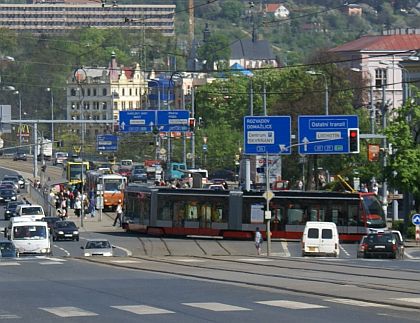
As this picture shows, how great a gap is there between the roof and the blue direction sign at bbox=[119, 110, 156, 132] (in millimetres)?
67943

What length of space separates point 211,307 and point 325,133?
50.0 m

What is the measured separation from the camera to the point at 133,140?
14312cm

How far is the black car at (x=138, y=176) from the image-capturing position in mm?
116688

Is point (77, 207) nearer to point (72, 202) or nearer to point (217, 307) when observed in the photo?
point (72, 202)

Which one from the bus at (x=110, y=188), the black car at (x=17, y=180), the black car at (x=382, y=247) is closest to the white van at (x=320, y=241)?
the black car at (x=382, y=247)

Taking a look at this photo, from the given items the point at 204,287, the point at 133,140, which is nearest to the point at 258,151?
the point at 204,287

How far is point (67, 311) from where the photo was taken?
25.1 meters

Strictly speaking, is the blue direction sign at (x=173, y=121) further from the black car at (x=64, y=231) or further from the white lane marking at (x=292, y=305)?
the white lane marking at (x=292, y=305)

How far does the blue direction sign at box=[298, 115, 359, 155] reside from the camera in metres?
73.9

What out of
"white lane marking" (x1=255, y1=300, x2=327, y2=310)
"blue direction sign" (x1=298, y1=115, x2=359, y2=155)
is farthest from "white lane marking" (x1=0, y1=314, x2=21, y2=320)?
"blue direction sign" (x1=298, y1=115, x2=359, y2=155)

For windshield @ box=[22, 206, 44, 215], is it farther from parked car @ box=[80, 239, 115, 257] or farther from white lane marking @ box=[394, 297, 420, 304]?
white lane marking @ box=[394, 297, 420, 304]

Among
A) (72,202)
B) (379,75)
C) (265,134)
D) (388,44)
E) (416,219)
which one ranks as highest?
(388,44)

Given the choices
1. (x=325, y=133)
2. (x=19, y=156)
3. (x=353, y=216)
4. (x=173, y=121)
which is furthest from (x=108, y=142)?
(x=353, y=216)

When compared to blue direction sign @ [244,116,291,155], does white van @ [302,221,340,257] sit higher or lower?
lower
